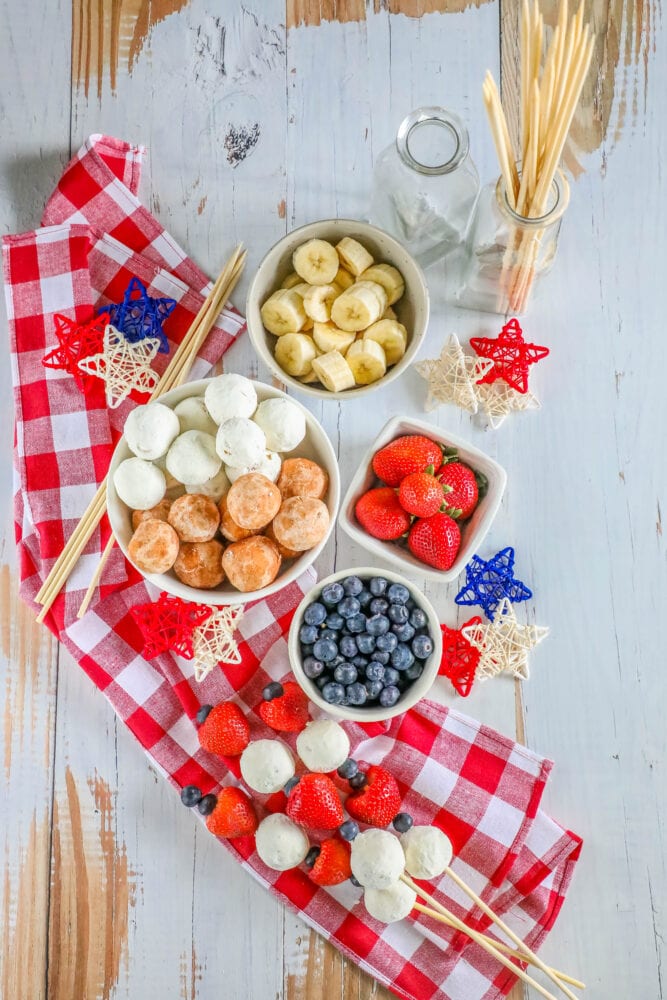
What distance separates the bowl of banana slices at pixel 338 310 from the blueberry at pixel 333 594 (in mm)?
296

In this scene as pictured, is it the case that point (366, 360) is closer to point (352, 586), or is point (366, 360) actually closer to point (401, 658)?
point (352, 586)

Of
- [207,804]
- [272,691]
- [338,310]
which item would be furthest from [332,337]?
[207,804]

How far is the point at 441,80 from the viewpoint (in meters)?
1.48

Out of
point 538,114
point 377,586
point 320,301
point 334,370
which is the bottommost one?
point 377,586

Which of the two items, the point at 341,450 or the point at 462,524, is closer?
the point at 462,524

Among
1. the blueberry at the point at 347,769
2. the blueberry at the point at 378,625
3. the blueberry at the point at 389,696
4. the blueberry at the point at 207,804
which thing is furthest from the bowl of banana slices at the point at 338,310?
the blueberry at the point at 207,804

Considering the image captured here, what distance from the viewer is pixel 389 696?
1.25m

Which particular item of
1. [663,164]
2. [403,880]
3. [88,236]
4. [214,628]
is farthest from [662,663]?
[88,236]

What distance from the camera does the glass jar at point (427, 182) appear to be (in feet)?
4.14

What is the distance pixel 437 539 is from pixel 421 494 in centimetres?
8

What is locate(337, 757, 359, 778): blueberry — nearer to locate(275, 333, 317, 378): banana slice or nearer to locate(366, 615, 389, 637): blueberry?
locate(366, 615, 389, 637): blueberry

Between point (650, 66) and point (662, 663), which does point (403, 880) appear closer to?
point (662, 663)

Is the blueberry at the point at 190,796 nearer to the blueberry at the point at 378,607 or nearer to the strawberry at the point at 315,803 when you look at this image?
→ the strawberry at the point at 315,803

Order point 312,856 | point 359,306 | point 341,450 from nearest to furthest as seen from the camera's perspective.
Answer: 1. point 359,306
2. point 312,856
3. point 341,450
